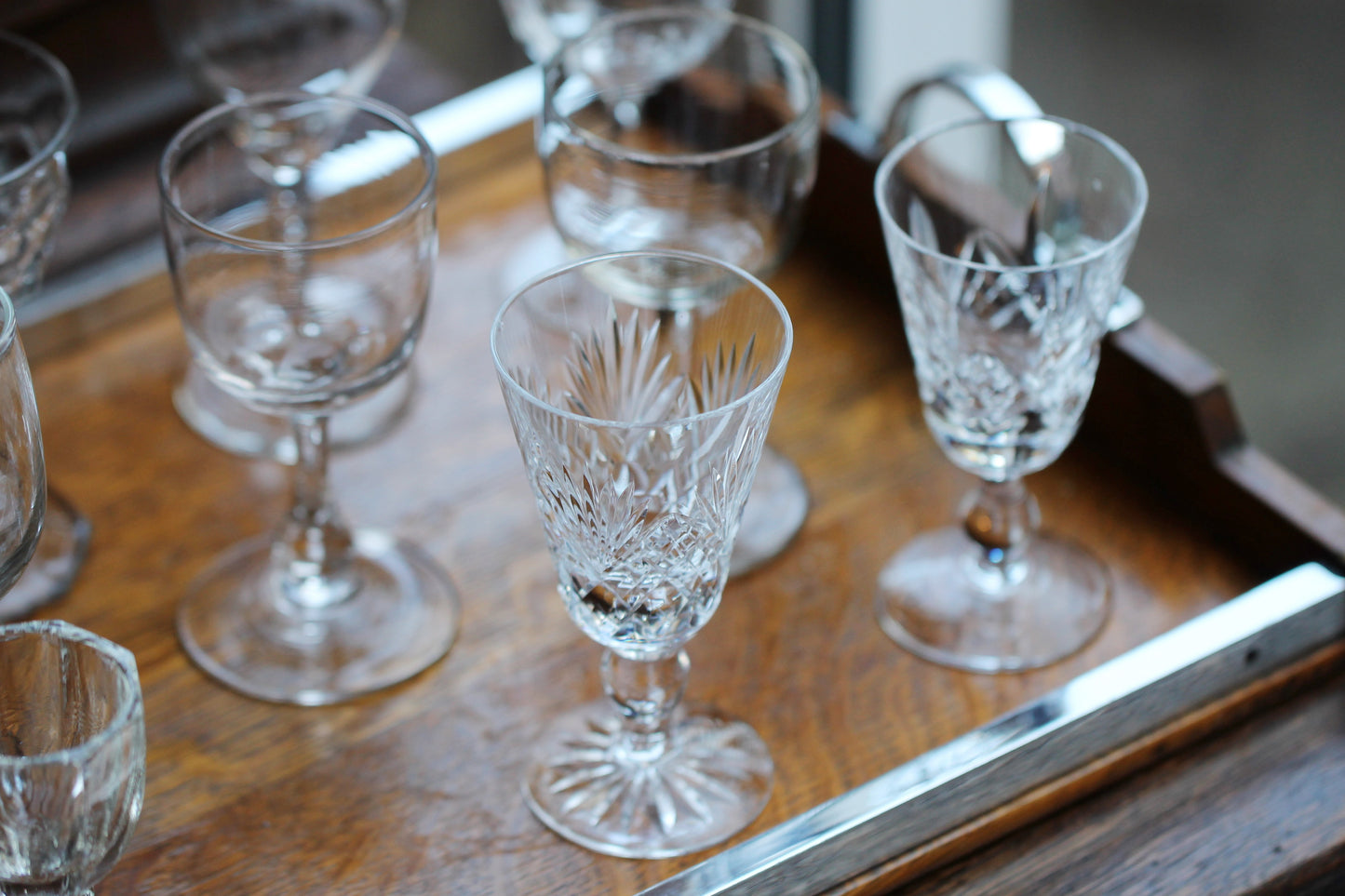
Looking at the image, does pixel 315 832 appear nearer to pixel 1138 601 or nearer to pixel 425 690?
pixel 425 690

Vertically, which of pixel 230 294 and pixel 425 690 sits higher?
pixel 230 294

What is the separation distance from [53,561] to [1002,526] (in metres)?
0.34

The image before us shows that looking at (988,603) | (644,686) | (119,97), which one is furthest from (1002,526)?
(119,97)

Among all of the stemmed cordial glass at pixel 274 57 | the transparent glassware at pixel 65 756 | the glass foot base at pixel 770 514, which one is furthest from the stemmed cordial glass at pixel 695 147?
the transparent glassware at pixel 65 756

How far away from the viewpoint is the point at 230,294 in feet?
1.80

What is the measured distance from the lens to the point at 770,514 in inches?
24.5

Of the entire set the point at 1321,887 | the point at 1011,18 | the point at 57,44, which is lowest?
the point at 1011,18

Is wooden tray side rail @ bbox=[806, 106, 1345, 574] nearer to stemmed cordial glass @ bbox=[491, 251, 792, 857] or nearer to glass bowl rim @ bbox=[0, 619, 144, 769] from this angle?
stemmed cordial glass @ bbox=[491, 251, 792, 857]

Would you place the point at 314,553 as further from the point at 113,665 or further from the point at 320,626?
the point at 113,665

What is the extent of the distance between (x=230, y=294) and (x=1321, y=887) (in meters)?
0.40

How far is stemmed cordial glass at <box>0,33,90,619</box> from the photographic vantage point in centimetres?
55

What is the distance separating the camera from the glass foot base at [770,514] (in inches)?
23.8

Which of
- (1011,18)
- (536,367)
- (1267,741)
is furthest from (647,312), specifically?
(1011,18)

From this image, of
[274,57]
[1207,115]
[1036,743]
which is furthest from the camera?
[1207,115]
